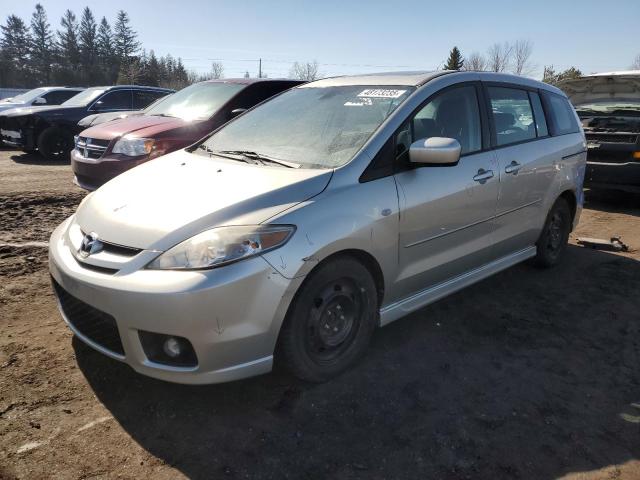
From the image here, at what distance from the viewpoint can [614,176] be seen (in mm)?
7215

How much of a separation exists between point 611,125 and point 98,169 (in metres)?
7.41

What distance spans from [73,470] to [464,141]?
307 centimetres

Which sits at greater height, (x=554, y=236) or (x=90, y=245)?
(x=90, y=245)

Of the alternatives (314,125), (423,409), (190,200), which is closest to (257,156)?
(314,125)

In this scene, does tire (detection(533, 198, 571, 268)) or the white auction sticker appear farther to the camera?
tire (detection(533, 198, 571, 268))

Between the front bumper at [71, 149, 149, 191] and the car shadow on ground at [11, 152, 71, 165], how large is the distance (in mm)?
4860

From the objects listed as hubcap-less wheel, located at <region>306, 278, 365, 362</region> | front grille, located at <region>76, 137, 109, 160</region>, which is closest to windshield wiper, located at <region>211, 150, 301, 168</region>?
hubcap-less wheel, located at <region>306, 278, 365, 362</region>

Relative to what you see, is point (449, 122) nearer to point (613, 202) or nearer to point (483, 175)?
point (483, 175)

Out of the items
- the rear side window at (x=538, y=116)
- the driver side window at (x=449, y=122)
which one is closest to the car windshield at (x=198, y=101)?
the driver side window at (x=449, y=122)

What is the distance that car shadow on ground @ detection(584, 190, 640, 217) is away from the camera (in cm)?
769

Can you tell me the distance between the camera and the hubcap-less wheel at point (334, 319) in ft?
8.98

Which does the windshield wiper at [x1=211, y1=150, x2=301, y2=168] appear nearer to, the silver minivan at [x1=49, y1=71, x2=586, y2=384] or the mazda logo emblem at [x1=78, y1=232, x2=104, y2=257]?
the silver minivan at [x1=49, y1=71, x2=586, y2=384]

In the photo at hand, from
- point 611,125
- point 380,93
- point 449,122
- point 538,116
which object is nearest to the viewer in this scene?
point 380,93

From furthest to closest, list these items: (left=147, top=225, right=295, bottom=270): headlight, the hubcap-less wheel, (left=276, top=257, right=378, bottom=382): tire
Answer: the hubcap-less wheel
(left=276, top=257, right=378, bottom=382): tire
(left=147, top=225, right=295, bottom=270): headlight
